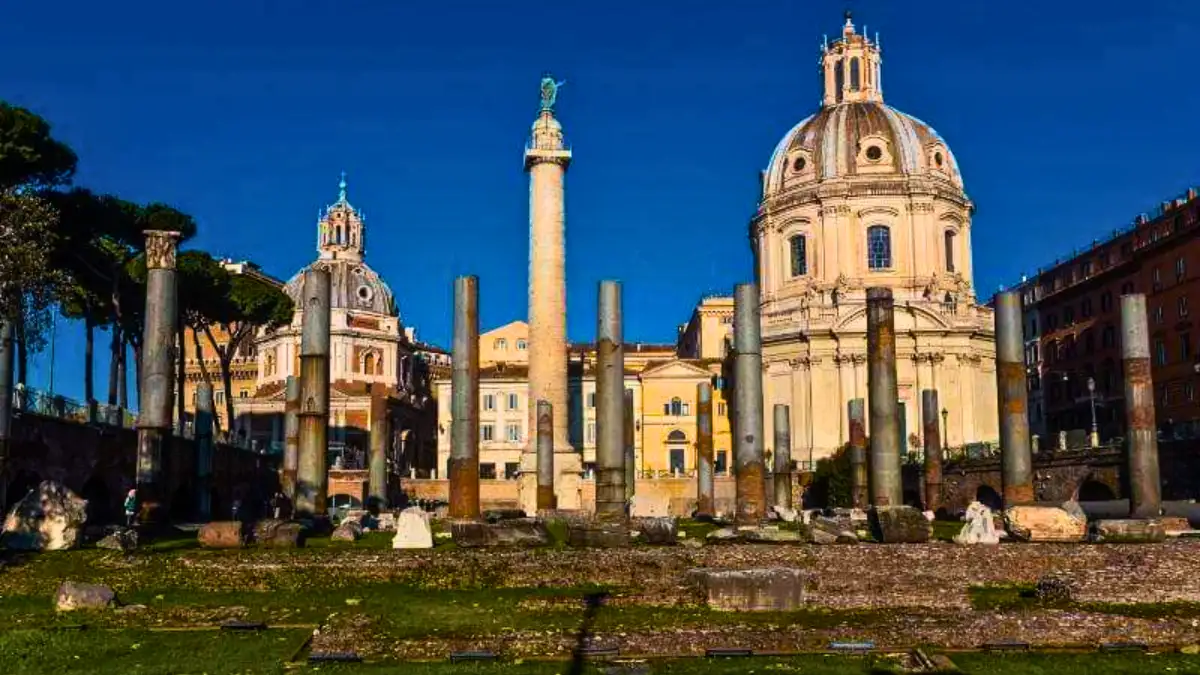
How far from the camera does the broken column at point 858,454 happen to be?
162ft

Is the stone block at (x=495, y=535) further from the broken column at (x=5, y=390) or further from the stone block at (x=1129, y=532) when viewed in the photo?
the stone block at (x=1129, y=532)

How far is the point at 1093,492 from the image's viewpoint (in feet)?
167

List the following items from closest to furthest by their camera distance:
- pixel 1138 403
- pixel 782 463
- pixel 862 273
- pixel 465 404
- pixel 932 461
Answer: pixel 1138 403 < pixel 465 404 < pixel 932 461 < pixel 782 463 < pixel 862 273

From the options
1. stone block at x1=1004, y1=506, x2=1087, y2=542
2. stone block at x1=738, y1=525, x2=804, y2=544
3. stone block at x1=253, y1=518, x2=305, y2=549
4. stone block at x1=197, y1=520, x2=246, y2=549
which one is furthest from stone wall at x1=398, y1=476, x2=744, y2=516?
stone block at x1=197, y1=520, x2=246, y2=549

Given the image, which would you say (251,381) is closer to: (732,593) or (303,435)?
(303,435)

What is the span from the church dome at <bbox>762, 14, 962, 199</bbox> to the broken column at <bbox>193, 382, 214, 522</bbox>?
147 feet

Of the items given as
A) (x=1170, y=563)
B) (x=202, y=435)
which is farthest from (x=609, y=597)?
(x=202, y=435)

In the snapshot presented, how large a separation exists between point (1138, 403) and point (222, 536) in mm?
22766

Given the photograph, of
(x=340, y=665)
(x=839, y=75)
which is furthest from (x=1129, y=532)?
(x=839, y=75)

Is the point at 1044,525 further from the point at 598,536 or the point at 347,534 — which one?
the point at 347,534

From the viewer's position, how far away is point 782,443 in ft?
181

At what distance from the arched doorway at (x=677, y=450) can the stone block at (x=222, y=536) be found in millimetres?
62506

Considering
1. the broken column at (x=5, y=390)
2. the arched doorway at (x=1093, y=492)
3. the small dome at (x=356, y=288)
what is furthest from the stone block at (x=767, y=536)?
the small dome at (x=356, y=288)

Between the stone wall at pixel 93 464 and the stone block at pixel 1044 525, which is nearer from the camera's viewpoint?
the stone block at pixel 1044 525
